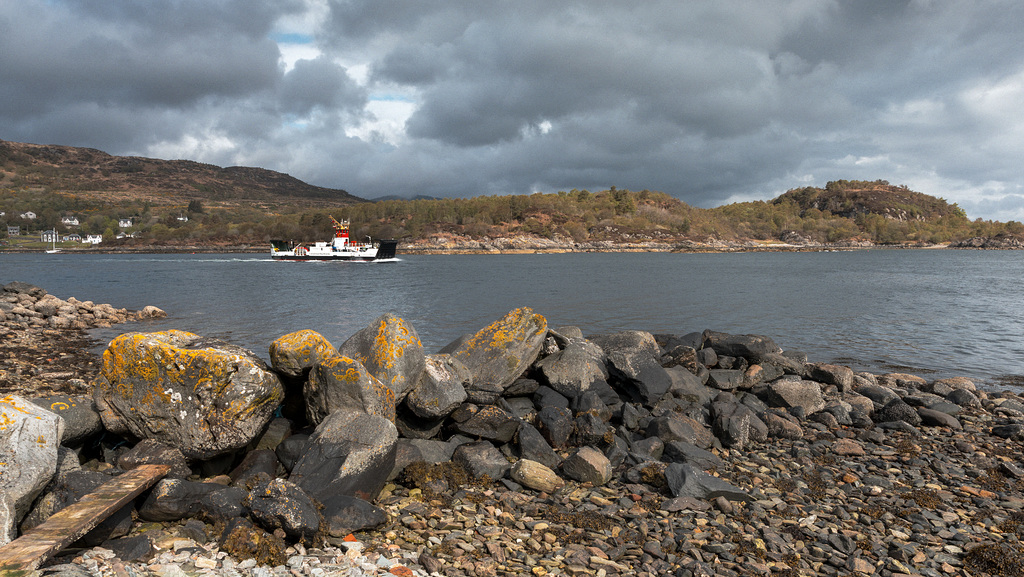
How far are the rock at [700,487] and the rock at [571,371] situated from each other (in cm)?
302

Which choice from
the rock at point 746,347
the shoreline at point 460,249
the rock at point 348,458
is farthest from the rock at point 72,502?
the shoreline at point 460,249

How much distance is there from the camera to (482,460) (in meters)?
6.98

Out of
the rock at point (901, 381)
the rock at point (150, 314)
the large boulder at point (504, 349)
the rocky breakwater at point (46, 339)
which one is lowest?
the rock at point (150, 314)

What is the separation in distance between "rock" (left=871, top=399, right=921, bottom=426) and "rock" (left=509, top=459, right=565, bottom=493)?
22.1 ft

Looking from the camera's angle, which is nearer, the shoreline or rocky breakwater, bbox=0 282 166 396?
rocky breakwater, bbox=0 282 166 396

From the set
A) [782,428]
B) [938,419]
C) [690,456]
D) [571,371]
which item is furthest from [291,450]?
[938,419]

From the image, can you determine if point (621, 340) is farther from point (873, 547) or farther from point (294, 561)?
point (294, 561)

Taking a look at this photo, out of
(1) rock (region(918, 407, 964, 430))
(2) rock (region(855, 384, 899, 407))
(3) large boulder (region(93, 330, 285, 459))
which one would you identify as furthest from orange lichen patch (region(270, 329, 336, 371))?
(2) rock (region(855, 384, 899, 407))

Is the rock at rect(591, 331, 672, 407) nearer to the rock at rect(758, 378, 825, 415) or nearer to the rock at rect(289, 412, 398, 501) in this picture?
the rock at rect(758, 378, 825, 415)

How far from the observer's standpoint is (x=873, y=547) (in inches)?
204

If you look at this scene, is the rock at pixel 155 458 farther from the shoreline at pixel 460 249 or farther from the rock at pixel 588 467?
the shoreline at pixel 460 249

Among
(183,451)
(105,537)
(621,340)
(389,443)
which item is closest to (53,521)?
(105,537)

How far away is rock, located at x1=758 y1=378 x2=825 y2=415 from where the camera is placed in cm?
980

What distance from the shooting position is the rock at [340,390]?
6957mm
